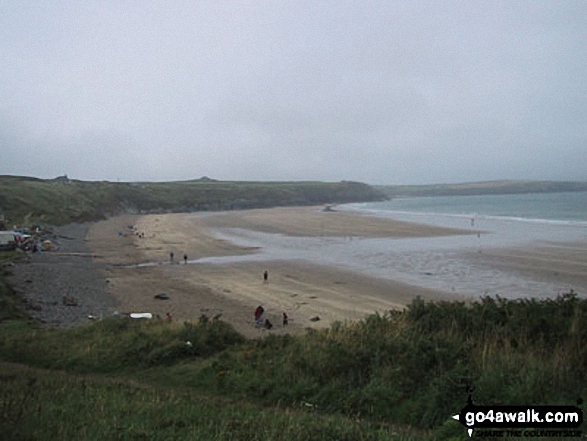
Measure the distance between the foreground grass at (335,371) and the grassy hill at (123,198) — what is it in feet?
157

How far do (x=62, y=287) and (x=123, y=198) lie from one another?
276 ft

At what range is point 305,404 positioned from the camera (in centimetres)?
699

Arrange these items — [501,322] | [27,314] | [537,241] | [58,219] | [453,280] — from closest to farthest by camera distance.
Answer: [501,322], [27,314], [453,280], [537,241], [58,219]

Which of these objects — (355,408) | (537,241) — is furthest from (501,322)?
(537,241)

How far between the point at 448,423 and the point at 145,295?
19597mm

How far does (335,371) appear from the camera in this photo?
25.3 feet

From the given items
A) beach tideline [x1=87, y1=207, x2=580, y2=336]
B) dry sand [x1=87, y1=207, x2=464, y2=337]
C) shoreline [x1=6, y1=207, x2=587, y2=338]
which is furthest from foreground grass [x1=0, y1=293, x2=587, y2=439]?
dry sand [x1=87, y1=207, x2=464, y2=337]

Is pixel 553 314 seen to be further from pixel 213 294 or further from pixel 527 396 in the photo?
pixel 213 294

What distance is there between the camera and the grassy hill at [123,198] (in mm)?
61406

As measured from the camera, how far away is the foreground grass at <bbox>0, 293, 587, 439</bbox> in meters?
5.60

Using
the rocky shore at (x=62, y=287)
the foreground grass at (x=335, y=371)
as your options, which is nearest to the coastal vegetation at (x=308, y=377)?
the foreground grass at (x=335, y=371)

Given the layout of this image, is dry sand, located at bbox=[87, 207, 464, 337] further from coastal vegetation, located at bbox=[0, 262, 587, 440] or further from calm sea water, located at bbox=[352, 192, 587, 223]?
calm sea water, located at bbox=[352, 192, 587, 223]

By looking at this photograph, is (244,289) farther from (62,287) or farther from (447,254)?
(447,254)

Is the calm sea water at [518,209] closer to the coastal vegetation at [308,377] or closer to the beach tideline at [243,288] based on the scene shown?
the beach tideline at [243,288]
